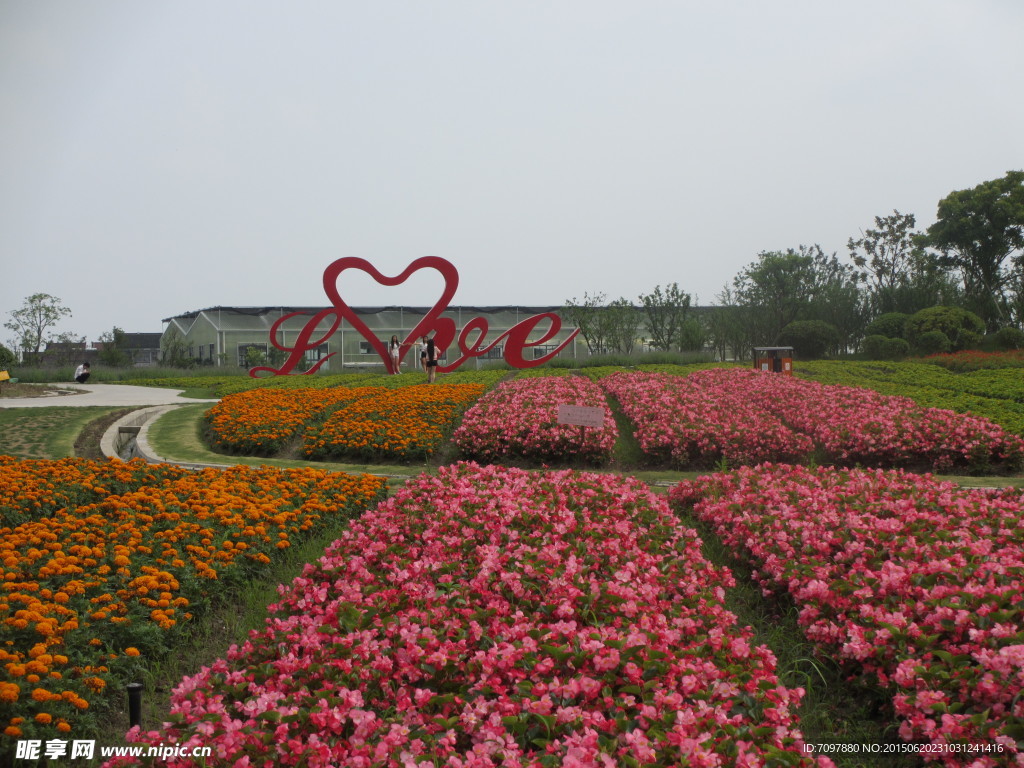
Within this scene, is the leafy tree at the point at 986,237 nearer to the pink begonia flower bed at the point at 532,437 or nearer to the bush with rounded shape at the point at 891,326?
the bush with rounded shape at the point at 891,326

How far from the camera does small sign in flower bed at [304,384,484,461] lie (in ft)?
32.1

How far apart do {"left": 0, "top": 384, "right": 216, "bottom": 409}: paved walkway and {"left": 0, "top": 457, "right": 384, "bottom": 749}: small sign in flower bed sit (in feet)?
33.3

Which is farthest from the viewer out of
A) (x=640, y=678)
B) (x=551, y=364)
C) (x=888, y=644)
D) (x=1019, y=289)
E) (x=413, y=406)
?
(x=1019, y=289)

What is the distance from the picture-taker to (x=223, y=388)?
63.1ft

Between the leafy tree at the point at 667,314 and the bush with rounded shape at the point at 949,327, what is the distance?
10538mm

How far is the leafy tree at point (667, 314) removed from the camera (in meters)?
36.6

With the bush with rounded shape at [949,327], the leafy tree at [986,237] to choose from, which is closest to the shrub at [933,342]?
the bush with rounded shape at [949,327]

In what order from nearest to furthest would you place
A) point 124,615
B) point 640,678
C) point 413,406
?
point 640,678 → point 124,615 → point 413,406

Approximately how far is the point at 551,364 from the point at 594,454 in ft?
58.7

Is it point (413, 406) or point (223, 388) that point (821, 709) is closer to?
point (413, 406)

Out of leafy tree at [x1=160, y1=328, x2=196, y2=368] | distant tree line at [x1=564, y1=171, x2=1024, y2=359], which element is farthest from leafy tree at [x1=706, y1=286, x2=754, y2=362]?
leafy tree at [x1=160, y1=328, x2=196, y2=368]

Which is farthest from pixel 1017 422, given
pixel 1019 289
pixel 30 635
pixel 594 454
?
pixel 1019 289

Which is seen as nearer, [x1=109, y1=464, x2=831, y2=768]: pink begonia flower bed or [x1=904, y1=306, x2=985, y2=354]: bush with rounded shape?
[x1=109, y1=464, x2=831, y2=768]: pink begonia flower bed

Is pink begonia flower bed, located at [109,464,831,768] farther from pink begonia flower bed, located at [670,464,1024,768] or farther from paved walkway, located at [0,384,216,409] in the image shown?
paved walkway, located at [0,384,216,409]
